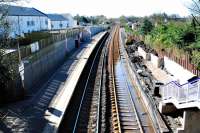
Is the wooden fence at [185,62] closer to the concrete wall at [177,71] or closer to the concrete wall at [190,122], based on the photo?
the concrete wall at [177,71]

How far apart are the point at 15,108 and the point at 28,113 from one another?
1.32 meters

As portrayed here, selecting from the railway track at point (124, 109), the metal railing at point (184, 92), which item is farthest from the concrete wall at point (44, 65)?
the metal railing at point (184, 92)

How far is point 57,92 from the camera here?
22828 millimetres

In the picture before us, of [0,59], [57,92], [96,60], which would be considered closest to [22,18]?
[96,60]

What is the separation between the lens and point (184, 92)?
609 inches

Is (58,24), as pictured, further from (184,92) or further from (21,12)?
(184,92)

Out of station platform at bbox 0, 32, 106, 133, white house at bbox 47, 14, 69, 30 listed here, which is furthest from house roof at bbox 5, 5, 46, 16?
station platform at bbox 0, 32, 106, 133

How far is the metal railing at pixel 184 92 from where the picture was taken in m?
14.3

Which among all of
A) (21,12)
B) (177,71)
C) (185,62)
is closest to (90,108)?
(177,71)

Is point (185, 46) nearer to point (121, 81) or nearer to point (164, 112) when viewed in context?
point (121, 81)

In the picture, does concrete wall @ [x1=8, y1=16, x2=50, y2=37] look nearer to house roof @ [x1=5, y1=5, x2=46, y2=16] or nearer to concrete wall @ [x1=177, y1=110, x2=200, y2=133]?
house roof @ [x1=5, y1=5, x2=46, y2=16]

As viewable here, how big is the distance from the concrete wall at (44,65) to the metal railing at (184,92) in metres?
10.1

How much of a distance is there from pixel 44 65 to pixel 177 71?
12111 millimetres

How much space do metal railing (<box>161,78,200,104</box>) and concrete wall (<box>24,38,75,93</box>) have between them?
10.1m
